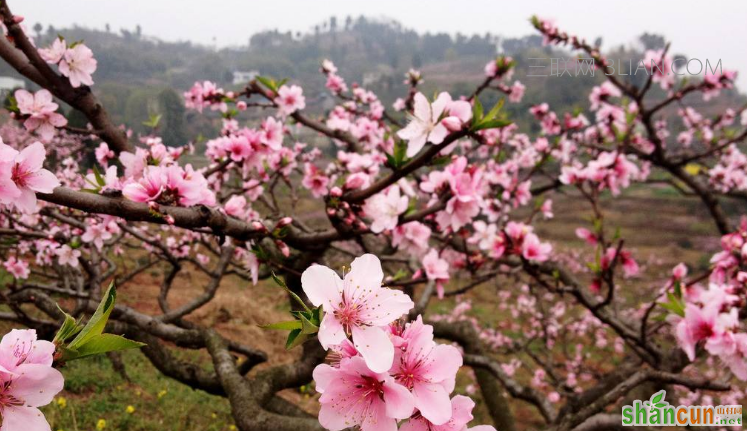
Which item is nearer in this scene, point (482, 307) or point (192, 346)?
point (192, 346)

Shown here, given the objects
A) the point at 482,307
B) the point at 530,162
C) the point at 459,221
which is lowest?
the point at 482,307

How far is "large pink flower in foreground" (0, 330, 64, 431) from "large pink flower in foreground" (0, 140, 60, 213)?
37 centimetres

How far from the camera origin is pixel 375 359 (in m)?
0.78

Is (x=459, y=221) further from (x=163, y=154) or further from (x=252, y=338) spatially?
(x=252, y=338)

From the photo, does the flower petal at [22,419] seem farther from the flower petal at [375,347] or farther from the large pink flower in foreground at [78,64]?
the large pink flower in foreground at [78,64]

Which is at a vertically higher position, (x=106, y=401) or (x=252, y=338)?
(x=106, y=401)

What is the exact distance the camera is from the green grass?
12.9 feet

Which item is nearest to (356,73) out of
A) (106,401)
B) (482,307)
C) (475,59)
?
(475,59)

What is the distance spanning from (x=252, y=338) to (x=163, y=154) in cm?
719

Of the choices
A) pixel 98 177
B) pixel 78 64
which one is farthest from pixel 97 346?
pixel 78 64

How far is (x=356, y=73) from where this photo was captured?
100125 mm

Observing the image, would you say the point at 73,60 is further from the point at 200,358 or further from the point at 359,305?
the point at 200,358

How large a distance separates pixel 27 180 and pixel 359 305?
853mm

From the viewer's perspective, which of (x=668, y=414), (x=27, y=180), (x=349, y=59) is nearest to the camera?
(x=27, y=180)
